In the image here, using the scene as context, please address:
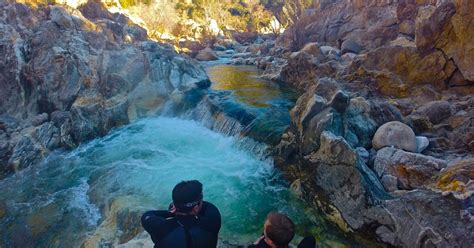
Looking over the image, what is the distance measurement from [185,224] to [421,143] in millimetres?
7396

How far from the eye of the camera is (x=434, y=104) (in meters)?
10.3

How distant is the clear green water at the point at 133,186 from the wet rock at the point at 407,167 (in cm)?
217

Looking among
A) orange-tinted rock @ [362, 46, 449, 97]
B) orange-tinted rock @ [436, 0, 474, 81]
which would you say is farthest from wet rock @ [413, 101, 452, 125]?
orange-tinted rock @ [362, 46, 449, 97]

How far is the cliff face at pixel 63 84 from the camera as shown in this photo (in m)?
11.8

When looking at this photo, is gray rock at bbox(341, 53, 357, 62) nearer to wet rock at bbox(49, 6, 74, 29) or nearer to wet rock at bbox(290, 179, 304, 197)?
wet rock at bbox(290, 179, 304, 197)

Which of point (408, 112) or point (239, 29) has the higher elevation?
point (239, 29)

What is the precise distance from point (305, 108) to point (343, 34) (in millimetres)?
20252

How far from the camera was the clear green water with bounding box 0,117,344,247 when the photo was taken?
762 cm

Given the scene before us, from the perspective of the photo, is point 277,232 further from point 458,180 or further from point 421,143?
point 421,143

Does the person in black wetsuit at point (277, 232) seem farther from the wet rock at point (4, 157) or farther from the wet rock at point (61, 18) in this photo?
the wet rock at point (61, 18)

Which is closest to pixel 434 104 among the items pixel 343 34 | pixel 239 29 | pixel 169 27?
pixel 343 34

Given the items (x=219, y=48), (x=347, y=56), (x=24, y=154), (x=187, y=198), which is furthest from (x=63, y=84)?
(x=219, y=48)

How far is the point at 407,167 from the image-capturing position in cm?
729

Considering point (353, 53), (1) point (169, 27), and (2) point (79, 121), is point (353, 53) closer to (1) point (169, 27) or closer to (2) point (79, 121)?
(2) point (79, 121)
